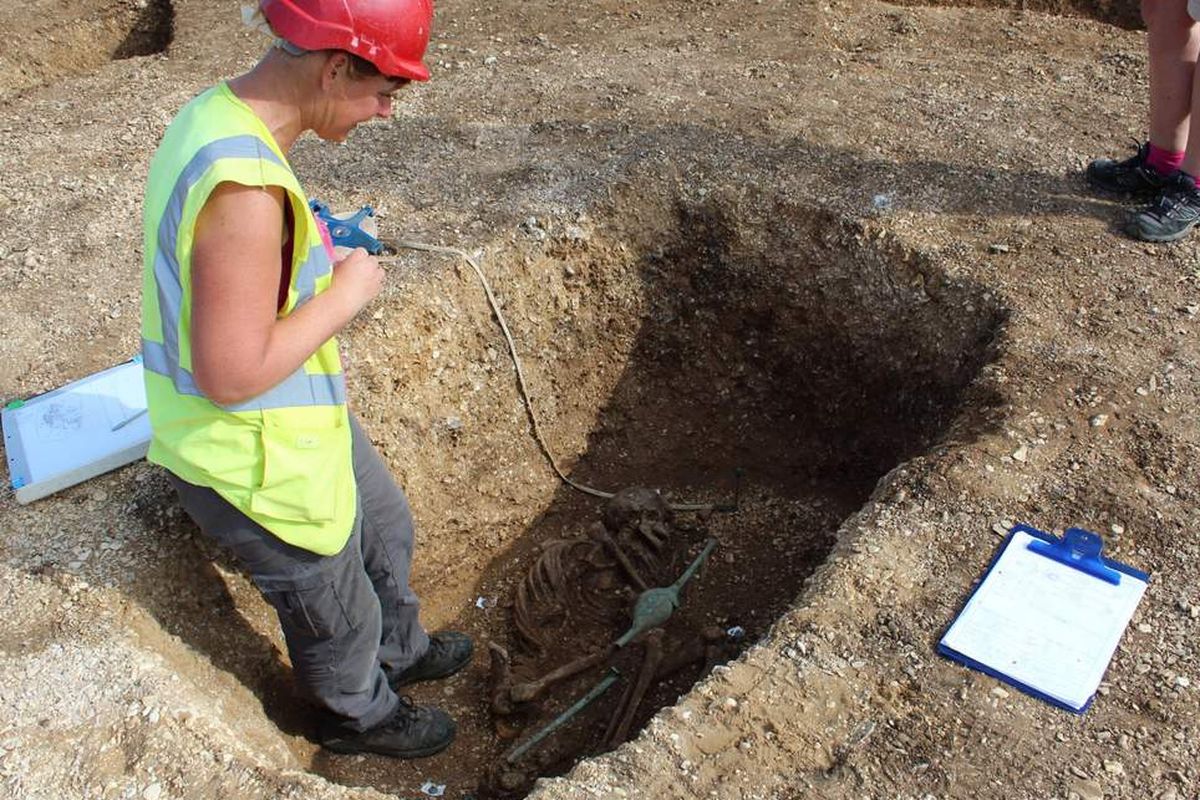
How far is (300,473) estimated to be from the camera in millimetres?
2568

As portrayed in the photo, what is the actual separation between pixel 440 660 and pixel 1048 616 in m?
2.24

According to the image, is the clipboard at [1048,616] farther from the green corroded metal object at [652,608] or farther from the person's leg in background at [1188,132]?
the person's leg in background at [1188,132]

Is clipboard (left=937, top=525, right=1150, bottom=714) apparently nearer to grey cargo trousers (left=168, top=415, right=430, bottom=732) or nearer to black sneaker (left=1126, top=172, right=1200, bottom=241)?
grey cargo trousers (left=168, top=415, right=430, bottom=732)

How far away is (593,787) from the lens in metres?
2.59

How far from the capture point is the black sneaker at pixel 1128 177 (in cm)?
457

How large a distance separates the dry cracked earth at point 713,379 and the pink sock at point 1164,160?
252mm

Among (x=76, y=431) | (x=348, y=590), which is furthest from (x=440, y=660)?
(x=76, y=431)

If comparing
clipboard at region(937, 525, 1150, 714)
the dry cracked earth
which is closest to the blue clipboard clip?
clipboard at region(937, 525, 1150, 714)

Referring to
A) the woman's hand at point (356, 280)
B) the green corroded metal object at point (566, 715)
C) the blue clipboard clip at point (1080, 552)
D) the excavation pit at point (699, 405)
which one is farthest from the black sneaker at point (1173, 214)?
the woman's hand at point (356, 280)

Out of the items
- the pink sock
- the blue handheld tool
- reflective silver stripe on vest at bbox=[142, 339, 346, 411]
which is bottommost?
the blue handheld tool

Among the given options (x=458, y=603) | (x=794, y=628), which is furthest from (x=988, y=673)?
(x=458, y=603)

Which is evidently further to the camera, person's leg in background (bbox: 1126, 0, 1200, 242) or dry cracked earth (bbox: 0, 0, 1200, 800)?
person's leg in background (bbox: 1126, 0, 1200, 242)

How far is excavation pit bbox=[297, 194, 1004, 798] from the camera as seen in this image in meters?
4.23

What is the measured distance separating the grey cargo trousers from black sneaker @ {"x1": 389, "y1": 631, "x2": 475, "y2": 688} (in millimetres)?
206
